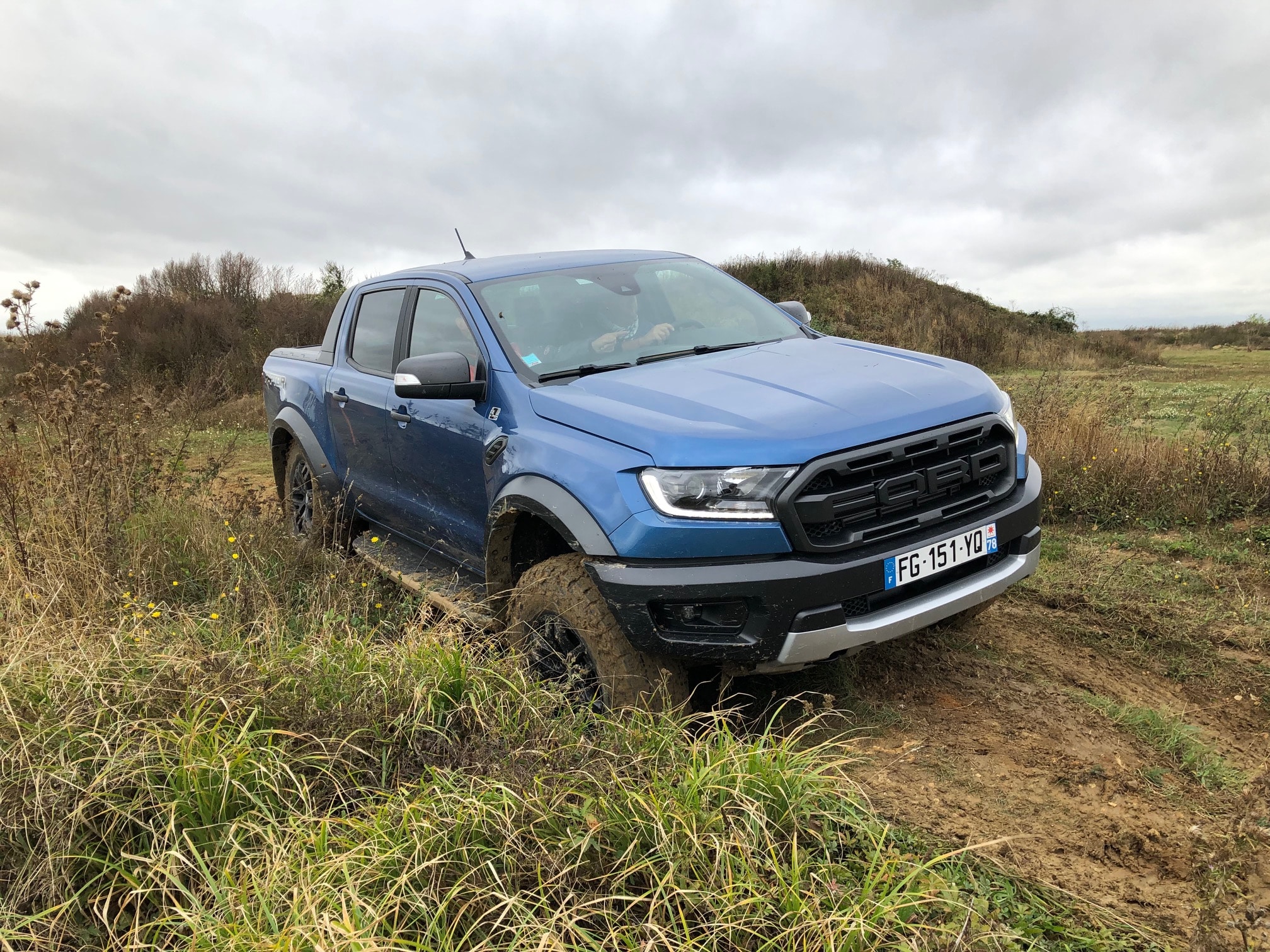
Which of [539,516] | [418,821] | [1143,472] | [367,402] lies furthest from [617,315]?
[1143,472]

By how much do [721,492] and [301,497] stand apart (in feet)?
13.5

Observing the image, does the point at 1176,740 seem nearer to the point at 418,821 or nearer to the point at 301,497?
the point at 418,821

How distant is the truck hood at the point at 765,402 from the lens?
113 inches

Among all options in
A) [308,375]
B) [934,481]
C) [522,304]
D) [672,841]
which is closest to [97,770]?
[672,841]

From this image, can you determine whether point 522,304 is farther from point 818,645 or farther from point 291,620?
point 818,645

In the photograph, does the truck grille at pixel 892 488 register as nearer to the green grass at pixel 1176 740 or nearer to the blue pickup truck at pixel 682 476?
the blue pickup truck at pixel 682 476

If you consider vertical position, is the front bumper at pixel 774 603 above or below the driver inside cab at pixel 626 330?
below

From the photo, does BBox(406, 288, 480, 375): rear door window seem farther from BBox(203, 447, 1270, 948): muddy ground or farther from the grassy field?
BBox(203, 447, 1270, 948): muddy ground

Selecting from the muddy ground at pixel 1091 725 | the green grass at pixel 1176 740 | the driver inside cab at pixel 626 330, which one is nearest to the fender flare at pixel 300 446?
the driver inside cab at pixel 626 330

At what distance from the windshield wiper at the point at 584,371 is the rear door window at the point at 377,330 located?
1.45 meters

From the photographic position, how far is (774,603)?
2791 millimetres

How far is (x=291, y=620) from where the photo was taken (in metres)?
4.20

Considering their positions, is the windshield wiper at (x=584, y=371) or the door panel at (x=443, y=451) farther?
the door panel at (x=443, y=451)

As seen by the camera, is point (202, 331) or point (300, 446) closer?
point (300, 446)
